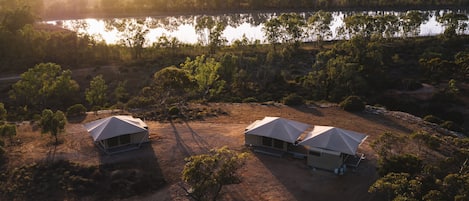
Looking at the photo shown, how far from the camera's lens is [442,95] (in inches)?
1480

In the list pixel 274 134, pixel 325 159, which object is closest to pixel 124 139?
pixel 274 134

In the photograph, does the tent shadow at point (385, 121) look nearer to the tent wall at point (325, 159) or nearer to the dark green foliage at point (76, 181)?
the tent wall at point (325, 159)

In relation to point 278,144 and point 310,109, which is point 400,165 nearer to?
point 278,144

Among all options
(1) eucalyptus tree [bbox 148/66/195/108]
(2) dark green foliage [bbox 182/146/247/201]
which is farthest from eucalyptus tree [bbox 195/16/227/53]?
(2) dark green foliage [bbox 182/146/247/201]

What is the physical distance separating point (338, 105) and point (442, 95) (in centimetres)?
1276

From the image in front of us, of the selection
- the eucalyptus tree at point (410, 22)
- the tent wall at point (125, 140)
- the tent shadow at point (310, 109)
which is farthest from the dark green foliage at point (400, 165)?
the eucalyptus tree at point (410, 22)

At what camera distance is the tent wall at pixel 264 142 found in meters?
22.3

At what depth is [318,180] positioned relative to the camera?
64.2ft

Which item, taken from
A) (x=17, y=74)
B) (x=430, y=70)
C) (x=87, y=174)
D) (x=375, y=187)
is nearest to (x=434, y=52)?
(x=430, y=70)

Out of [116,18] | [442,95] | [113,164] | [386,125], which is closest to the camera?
[113,164]

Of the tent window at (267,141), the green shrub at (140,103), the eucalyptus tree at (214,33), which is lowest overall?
the tent window at (267,141)

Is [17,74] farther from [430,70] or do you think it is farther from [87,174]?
[430,70]

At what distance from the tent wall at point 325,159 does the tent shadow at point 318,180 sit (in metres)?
0.29

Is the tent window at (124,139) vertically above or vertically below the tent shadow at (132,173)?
above
